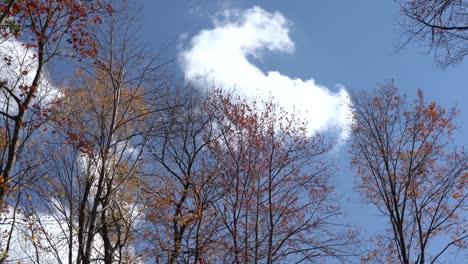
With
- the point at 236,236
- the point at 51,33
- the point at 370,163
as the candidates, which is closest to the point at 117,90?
the point at 51,33

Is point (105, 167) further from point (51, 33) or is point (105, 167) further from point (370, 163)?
point (370, 163)

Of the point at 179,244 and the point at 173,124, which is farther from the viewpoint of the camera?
the point at 179,244

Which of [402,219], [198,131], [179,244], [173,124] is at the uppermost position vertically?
[198,131]

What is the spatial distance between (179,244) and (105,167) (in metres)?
4.87

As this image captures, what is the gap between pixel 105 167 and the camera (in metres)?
9.65

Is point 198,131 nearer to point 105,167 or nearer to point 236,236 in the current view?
point 236,236

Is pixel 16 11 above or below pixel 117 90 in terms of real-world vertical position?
below

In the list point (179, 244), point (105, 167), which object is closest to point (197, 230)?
point (179, 244)

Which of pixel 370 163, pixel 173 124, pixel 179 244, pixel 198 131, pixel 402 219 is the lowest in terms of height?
pixel 179 244

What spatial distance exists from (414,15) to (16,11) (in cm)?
638

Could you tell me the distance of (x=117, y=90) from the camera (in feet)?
35.8

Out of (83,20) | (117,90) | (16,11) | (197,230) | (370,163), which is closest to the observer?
(16,11)

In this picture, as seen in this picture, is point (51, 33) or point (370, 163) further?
point (370, 163)

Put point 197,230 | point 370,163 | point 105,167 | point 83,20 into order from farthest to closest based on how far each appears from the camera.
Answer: point 370,163 < point 197,230 < point 105,167 < point 83,20
